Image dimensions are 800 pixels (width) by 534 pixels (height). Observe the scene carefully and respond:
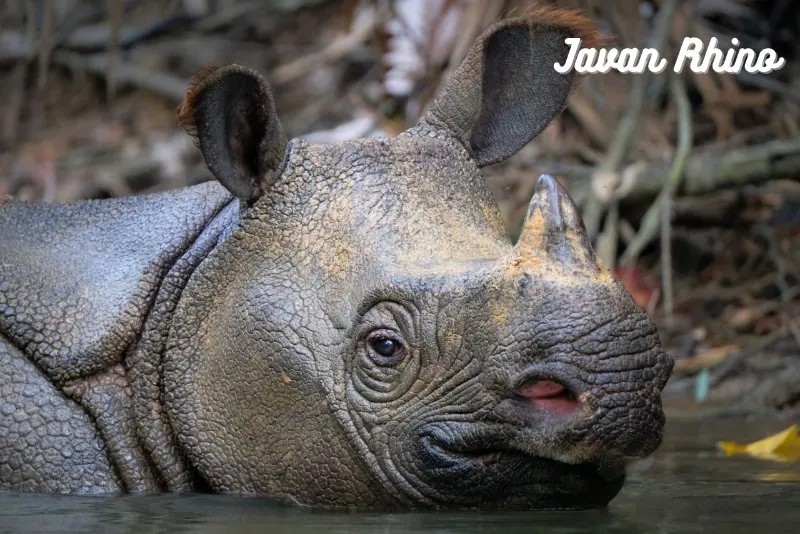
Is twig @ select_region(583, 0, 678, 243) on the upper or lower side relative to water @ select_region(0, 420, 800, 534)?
upper

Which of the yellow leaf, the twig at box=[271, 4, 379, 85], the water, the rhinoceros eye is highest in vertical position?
the twig at box=[271, 4, 379, 85]

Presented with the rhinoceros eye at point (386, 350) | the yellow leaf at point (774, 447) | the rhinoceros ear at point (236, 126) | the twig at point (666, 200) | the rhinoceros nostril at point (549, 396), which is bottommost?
the yellow leaf at point (774, 447)

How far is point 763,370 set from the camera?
22.1 feet

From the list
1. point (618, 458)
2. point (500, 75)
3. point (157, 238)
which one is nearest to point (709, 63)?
point (500, 75)

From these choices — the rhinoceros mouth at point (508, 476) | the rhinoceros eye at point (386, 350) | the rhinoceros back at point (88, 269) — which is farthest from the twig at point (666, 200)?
the rhinoceros mouth at point (508, 476)

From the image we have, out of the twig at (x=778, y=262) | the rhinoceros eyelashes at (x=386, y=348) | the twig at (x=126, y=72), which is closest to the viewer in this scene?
the rhinoceros eyelashes at (x=386, y=348)

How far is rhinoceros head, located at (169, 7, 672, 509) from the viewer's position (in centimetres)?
324

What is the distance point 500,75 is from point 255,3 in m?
6.86

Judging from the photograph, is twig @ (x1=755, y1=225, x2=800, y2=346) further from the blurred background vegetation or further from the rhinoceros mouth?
the rhinoceros mouth

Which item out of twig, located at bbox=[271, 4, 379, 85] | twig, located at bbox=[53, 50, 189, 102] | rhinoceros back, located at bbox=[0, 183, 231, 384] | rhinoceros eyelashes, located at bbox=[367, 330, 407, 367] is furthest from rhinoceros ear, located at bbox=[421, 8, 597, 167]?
twig, located at bbox=[53, 50, 189, 102]

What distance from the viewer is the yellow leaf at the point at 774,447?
4906mm

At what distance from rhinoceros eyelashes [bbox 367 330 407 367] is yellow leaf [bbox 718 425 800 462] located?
5.81 feet

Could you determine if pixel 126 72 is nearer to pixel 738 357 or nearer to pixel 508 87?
pixel 738 357

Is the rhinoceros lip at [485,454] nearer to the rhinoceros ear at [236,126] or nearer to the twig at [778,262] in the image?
the rhinoceros ear at [236,126]
